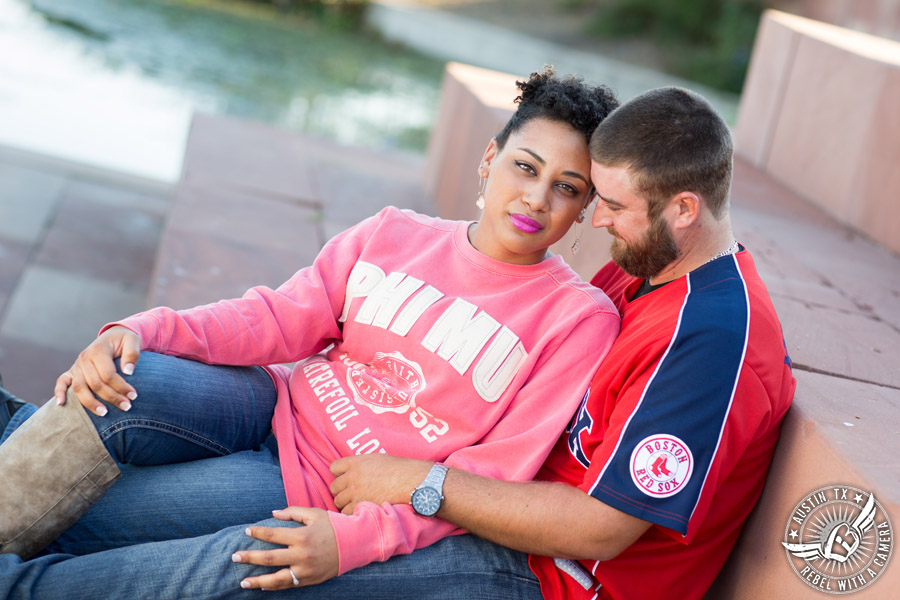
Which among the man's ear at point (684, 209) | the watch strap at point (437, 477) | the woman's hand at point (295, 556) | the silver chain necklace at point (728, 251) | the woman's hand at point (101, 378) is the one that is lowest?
the woman's hand at point (295, 556)

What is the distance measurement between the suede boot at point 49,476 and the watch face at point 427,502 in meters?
0.66

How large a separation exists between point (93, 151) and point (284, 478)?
228 inches

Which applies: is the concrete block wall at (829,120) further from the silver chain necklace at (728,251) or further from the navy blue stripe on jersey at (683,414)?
the navy blue stripe on jersey at (683,414)

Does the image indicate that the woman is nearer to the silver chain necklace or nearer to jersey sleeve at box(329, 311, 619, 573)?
jersey sleeve at box(329, 311, 619, 573)

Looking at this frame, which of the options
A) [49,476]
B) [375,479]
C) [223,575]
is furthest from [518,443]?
[49,476]

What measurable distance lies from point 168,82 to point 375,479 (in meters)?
9.60

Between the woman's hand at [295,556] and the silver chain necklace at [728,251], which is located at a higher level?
the silver chain necklace at [728,251]

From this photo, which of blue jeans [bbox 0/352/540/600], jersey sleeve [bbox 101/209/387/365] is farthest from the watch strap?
jersey sleeve [bbox 101/209/387/365]

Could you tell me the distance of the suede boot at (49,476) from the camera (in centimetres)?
195

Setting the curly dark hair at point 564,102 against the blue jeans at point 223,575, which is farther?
the curly dark hair at point 564,102

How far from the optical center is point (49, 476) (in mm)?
1960

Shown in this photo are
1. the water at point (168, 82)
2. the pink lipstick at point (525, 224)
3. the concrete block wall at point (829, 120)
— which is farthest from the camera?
the water at point (168, 82)

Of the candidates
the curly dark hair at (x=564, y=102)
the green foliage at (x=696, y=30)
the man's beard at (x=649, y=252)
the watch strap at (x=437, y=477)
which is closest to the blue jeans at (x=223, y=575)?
the watch strap at (x=437, y=477)

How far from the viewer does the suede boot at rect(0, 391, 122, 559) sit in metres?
1.95
